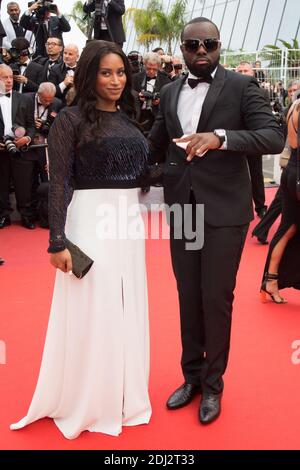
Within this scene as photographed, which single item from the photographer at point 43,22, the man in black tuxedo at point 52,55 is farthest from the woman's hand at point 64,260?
the photographer at point 43,22

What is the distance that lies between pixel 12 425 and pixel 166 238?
4.13m

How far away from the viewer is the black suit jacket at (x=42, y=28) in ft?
28.8

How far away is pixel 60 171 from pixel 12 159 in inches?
187

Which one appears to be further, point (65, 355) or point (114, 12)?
point (114, 12)

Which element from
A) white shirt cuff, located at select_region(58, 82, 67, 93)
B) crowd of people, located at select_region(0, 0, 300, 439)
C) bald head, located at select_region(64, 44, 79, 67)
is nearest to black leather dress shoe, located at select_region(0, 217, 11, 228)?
white shirt cuff, located at select_region(58, 82, 67, 93)

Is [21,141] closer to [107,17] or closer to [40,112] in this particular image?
[40,112]

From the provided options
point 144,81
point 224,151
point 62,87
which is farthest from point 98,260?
point 144,81

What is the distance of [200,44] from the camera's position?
2.42 metres

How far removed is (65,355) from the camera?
8.68ft

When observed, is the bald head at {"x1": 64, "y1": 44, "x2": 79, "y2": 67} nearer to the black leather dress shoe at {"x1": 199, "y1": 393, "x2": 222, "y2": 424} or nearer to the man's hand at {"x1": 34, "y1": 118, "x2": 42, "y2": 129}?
the man's hand at {"x1": 34, "y1": 118, "x2": 42, "y2": 129}

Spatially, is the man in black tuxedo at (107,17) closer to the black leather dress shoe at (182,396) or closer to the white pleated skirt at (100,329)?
the white pleated skirt at (100,329)

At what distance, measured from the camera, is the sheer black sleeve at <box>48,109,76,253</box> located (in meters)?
2.41

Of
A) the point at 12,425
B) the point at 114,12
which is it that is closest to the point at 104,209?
the point at 12,425
